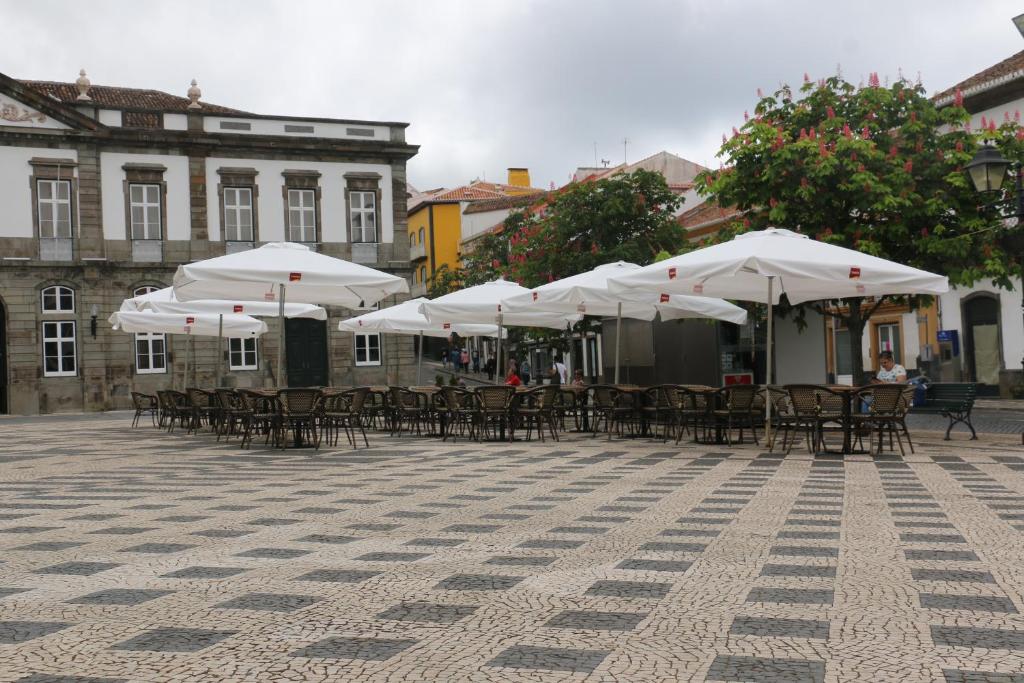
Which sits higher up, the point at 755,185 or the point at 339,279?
the point at 755,185

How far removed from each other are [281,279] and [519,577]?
10.2 metres

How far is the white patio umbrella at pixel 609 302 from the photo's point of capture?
16828mm

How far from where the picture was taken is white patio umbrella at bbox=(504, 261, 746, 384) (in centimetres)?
1683

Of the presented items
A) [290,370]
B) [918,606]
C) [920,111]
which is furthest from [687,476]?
[290,370]

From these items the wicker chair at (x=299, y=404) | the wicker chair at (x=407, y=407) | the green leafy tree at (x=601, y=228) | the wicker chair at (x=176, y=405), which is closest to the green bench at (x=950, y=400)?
the wicker chair at (x=407, y=407)

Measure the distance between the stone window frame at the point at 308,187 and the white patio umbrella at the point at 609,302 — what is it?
866 inches

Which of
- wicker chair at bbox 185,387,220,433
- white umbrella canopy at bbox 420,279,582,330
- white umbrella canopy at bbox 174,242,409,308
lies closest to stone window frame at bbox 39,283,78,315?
wicker chair at bbox 185,387,220,433

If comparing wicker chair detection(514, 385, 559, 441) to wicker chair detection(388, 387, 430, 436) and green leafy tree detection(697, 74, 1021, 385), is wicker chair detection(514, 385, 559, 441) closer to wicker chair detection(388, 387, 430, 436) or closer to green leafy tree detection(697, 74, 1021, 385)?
wicker chair detection(388, 387, 430, 436)

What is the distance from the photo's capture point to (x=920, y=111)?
60.0 feet

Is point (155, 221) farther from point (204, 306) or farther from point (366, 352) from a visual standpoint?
point (204, 306)

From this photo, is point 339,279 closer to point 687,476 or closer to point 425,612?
point 687,476

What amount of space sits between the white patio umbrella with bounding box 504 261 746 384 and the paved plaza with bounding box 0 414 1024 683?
5.66 m

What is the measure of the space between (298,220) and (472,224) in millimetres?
33607

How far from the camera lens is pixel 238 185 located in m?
38.6
